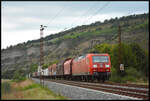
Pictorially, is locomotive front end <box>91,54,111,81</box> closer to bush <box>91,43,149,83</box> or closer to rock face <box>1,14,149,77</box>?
bush <box>91,43,149,83</box>

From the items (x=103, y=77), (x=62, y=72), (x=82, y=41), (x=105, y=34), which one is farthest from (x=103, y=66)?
(x=105, y=34)

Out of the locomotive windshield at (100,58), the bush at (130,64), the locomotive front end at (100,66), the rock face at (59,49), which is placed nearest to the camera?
the locomotive front end at (100,66)

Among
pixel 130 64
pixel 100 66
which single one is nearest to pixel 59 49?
pixel 130 64

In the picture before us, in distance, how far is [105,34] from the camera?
16988 cm

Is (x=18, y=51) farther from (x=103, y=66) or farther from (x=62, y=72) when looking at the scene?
(x=103, y=66)

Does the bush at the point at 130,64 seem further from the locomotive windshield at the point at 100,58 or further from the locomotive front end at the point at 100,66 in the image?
the locomotive windshield at the point at 100,58

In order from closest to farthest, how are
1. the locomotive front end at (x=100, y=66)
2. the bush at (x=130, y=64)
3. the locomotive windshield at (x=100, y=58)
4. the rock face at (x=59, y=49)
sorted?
the locomotive front end at (x=100, y=66) → the locomotive windshield at (x=100, y=58) → the bush at (x=130, y=64) → the rock face at (x=59, y=49)

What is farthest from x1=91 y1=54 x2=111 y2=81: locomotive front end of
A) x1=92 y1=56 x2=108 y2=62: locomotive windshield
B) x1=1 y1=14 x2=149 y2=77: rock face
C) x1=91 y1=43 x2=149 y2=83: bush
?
x1=1 y1=14 x2=149 y2=77: rock face

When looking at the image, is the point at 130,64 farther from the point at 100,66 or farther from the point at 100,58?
the point at 100,66

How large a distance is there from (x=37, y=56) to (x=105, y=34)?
132 feet

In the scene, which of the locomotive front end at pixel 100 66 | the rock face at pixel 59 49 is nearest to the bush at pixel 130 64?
the locomotive front end at pixel 100 66

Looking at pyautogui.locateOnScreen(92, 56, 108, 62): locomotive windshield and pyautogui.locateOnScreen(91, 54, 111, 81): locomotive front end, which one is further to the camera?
A: pyautogui.locateOnScreen(92, 56, 108, 62): locomotive windshield

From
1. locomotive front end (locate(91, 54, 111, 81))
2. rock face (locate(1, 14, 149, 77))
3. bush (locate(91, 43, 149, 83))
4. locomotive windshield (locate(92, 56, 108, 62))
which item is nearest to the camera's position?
locomotive front end (locate(91, 54, 111, 81))

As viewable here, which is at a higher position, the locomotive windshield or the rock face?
the rock face
